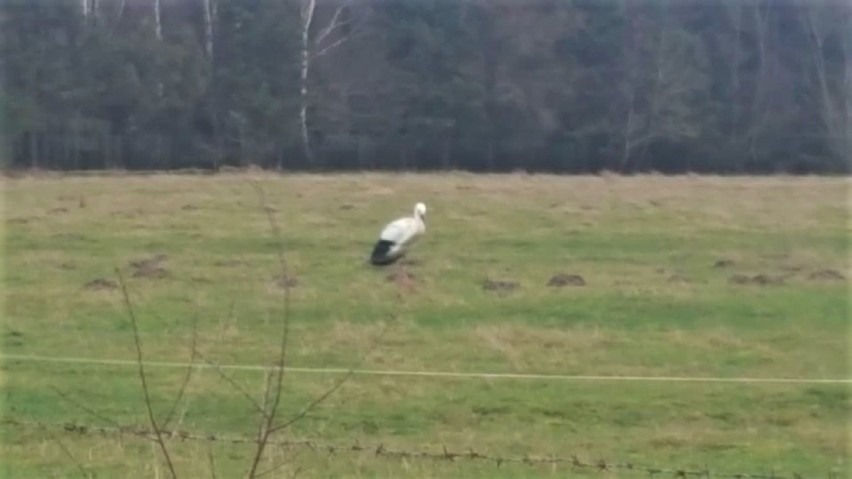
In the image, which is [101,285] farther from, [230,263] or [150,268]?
[230,263]

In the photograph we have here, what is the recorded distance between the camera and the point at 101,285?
16594 millimetres

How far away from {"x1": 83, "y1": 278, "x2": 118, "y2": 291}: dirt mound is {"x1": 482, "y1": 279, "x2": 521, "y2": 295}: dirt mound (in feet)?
12.0

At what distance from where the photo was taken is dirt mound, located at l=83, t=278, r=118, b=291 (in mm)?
16375

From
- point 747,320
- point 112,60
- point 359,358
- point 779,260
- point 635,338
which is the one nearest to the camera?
point 359,358

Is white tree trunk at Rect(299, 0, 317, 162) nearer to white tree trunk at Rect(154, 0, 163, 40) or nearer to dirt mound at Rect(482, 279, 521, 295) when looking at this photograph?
white tree trunk at Rect(154, 0, 163, 40)

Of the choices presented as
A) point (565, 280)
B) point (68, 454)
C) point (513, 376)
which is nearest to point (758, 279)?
point (565, 280)

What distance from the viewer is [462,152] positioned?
126 feet

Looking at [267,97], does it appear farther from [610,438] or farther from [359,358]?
[610,438]

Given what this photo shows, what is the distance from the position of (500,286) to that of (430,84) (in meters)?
23.1

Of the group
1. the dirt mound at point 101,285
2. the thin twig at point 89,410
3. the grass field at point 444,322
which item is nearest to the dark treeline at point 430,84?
the grass field at point 444,322

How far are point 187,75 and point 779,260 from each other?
2208 centimetres

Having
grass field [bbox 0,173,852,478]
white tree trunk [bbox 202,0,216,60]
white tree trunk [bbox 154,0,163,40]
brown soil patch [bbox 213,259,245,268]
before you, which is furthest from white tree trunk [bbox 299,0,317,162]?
brown soil patch [bbox 213,259,245,268]

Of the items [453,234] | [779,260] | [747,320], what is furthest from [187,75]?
[747,320]

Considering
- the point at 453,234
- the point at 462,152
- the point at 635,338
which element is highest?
the point at 635,338
